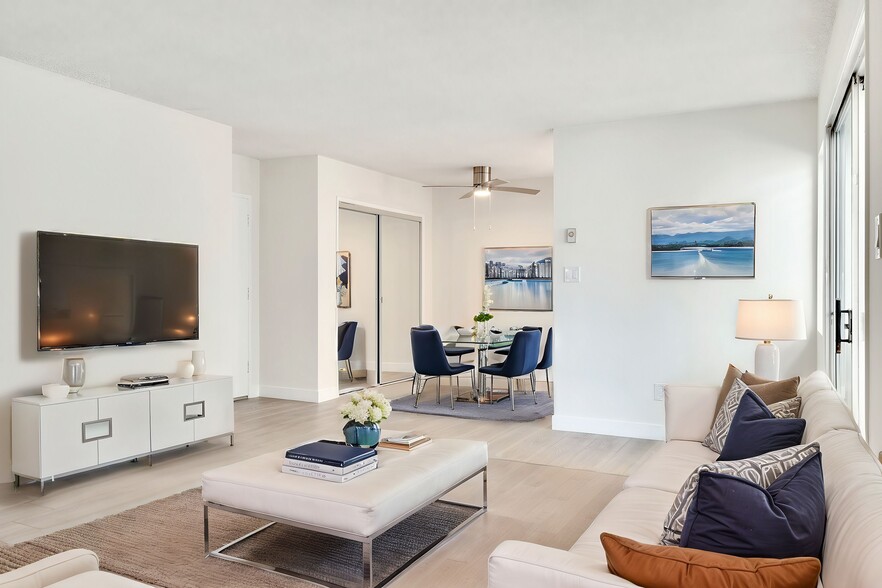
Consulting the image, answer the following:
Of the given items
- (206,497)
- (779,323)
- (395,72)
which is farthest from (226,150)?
(779,323)

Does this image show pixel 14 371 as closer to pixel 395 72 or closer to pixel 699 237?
pixel 395 72

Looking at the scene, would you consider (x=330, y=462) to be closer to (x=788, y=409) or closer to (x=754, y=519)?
(x=754, y=519)

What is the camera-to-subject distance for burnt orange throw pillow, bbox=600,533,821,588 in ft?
4.21

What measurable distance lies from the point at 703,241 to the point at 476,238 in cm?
409

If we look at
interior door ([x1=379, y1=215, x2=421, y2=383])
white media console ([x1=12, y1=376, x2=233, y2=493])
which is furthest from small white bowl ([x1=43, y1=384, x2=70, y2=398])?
interior door ([x1=379, y1=215, x2=421, y2=383])

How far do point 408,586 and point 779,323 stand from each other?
2.88 metres

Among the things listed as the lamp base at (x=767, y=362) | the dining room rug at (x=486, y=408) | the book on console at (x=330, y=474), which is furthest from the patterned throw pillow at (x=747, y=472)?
the dining room rug at (x=486, y=408)

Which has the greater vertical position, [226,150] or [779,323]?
[226,150]

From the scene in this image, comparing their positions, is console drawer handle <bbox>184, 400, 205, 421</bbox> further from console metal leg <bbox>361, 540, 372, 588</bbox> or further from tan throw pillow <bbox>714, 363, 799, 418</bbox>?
tan throw pillow <bbox>714, 363, 799, 418</bbox>

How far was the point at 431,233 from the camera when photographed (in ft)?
29.7

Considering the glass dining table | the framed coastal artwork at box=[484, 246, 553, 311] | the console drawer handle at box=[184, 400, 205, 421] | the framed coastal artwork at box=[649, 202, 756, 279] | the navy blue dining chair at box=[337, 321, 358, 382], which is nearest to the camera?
the console drawer handle at box=[184, 400, 205, 421]

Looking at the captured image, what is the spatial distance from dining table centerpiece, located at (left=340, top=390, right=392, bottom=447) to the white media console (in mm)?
1923

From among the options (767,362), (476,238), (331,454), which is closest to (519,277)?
(476,238)

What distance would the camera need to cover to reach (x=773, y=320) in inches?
163
